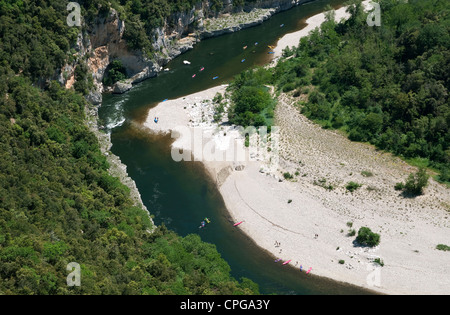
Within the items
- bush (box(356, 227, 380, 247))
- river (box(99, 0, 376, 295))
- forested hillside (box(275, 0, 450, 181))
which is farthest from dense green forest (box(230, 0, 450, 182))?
bush (box(356, 227, 380, 247))

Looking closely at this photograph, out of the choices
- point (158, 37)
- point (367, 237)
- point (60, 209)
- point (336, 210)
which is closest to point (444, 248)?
point (367, 237)

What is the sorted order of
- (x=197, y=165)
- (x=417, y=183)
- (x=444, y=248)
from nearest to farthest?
(x=444, y=248), (x=417, y=183), (x=197, y=165)

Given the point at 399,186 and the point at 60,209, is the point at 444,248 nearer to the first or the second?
the point at 399,186

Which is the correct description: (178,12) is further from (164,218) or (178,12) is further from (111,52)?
(164,218)

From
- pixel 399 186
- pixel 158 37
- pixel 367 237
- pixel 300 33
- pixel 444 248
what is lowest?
pixel 444 248

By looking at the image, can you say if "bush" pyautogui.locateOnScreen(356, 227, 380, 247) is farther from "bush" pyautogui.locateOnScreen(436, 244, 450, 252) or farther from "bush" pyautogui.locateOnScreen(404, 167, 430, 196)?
"bush" pyautogui.locateOnScreen(404, 167, 430, 196)

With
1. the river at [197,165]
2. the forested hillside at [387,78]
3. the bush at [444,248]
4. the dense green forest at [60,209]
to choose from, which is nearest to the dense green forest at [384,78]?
the forested hillside at [387,78]
